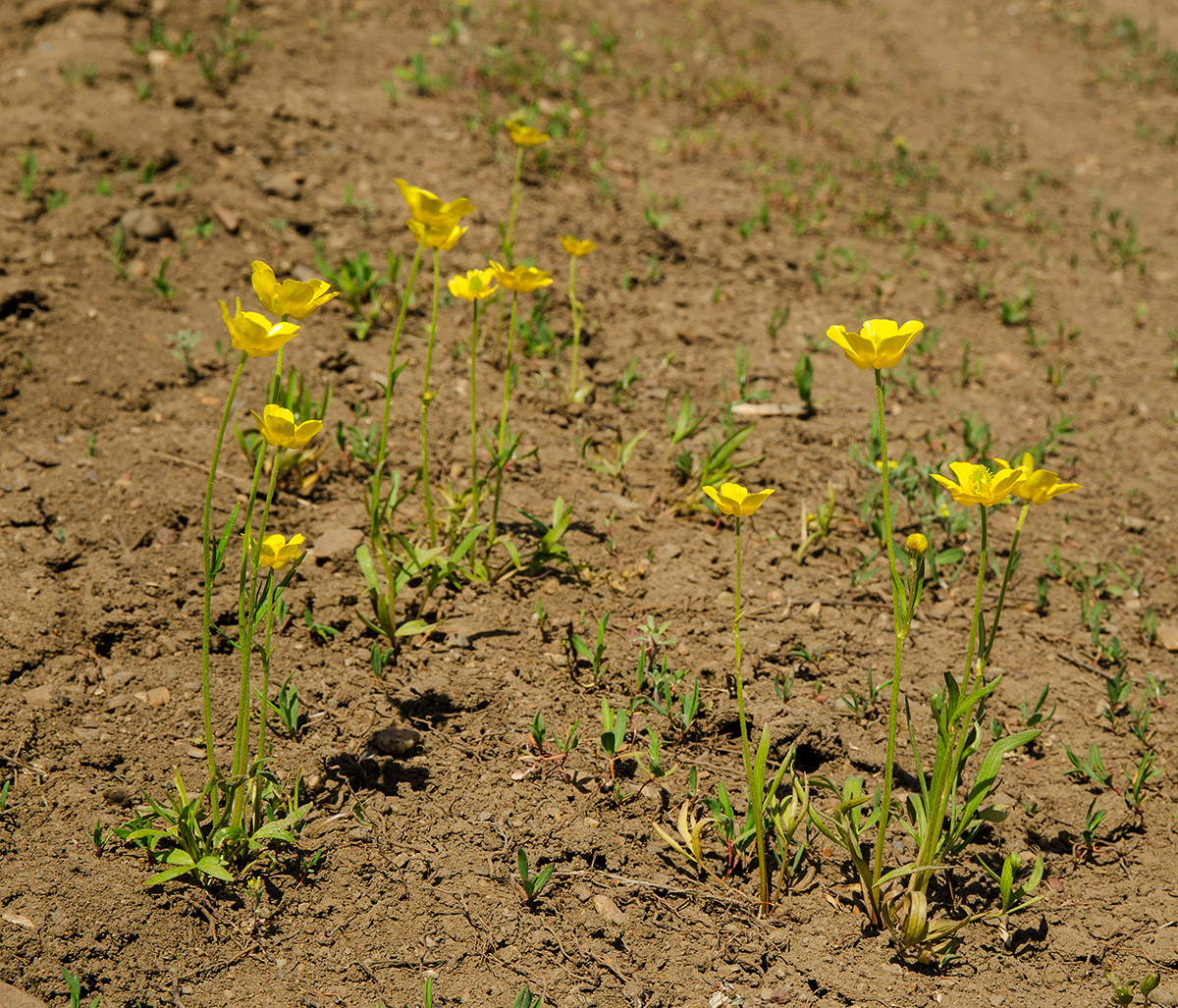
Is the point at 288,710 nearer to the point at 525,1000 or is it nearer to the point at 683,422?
the point at 525,1000

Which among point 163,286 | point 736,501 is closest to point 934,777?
point 736,501

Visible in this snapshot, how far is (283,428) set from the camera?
163cm

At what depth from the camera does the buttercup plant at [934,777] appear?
1.70 metres

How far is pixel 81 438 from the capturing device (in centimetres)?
293

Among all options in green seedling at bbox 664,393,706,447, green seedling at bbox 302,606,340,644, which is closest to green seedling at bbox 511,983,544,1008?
green seedling at bbox 302,606,340,644

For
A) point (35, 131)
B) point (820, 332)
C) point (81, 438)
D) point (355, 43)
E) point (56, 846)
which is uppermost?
point (355, 43)

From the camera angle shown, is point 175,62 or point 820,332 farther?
point 175,62

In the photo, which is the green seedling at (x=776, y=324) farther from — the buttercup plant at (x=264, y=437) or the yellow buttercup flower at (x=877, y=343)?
the buttercup plant at (x=264, y=437)

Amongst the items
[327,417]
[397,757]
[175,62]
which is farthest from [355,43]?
[397,757]

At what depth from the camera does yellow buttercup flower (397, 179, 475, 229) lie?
1860mm

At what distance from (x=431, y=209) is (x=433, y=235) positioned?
0.55 feet

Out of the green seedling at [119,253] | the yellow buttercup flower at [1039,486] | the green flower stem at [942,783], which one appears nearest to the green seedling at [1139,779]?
the green flower stem at [942,783]

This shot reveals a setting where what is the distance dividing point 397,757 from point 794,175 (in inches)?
151

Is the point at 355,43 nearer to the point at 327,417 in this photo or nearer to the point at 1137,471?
the point at 327,417
